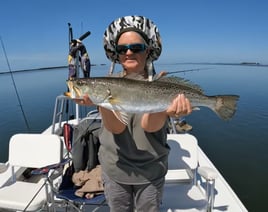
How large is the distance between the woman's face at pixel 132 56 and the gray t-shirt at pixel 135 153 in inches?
15.8

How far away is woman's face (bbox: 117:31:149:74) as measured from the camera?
219cm

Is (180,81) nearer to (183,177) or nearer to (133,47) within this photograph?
(133,47)

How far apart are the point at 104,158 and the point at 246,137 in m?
12.1

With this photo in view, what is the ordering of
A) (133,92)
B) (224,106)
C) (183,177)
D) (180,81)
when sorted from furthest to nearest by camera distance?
1. (183,177)
2. (224,106)
3. (180,81)
4. (133,92)

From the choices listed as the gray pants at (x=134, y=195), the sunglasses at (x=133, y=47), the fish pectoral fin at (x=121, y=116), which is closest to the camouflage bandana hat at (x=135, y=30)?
the sunglasses at (x=133, y=47)

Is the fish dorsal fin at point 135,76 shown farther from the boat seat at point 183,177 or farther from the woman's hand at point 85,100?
the boat seat at point 183,177

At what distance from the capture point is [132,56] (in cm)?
218

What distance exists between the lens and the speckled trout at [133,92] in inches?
83.3

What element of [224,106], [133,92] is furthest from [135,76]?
[224,106]

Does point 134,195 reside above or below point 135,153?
below

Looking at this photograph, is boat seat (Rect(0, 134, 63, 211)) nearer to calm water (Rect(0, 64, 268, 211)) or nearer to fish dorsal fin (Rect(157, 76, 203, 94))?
fish dorsal fin (Rect(157, 76, 203, 94))

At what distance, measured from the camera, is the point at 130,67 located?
2.24 metres

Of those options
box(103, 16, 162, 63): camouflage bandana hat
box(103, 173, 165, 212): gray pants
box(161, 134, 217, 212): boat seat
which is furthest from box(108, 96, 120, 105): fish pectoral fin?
box(161, 134, 217, 212): boat seat

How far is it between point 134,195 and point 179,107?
2.92ft
